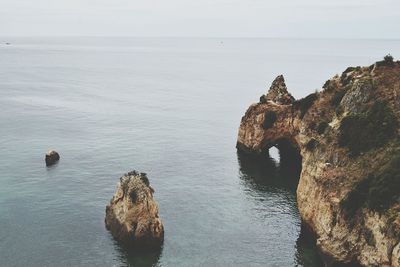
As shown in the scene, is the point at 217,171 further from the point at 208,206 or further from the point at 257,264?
the point at 257,264

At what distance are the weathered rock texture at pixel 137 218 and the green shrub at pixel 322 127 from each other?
25484 mm

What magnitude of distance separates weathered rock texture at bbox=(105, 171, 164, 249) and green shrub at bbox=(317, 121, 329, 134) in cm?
2548

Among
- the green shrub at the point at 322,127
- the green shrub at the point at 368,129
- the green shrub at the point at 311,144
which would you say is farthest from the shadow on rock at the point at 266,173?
the green shrub at the point at 368,129

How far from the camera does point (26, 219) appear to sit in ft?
212

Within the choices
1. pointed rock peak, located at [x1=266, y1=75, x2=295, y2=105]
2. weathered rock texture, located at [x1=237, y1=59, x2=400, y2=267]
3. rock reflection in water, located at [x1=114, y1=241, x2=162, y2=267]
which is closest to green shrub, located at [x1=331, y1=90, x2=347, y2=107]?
weathered rock texture, located at [x1=237, y1=59, x2=400, y2=267]

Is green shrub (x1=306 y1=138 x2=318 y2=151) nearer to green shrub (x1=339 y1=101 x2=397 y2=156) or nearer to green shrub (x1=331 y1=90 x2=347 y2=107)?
green shrub (x1=339 y1=101 x2=397 y2=156)

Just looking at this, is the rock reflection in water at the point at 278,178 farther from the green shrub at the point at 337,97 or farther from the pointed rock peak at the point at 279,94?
the green shrub at the point at 337,97

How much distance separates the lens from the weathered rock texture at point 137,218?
188ft

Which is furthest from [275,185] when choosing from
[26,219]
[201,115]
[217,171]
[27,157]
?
[201,115]

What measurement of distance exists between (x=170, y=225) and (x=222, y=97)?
118 m

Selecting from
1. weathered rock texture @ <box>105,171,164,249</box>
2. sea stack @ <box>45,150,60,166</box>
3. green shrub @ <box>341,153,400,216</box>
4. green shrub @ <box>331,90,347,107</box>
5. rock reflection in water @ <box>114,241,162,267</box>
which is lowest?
rock reflection in water @ <box>114,241,162,267</box>

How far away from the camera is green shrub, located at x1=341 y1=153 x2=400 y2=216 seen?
44.6 meters

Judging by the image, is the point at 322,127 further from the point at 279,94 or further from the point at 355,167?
the point at 279,94

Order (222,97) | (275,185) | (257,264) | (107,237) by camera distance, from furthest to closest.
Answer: (222,97) < (275,185) < (107,237) < (257,264)
